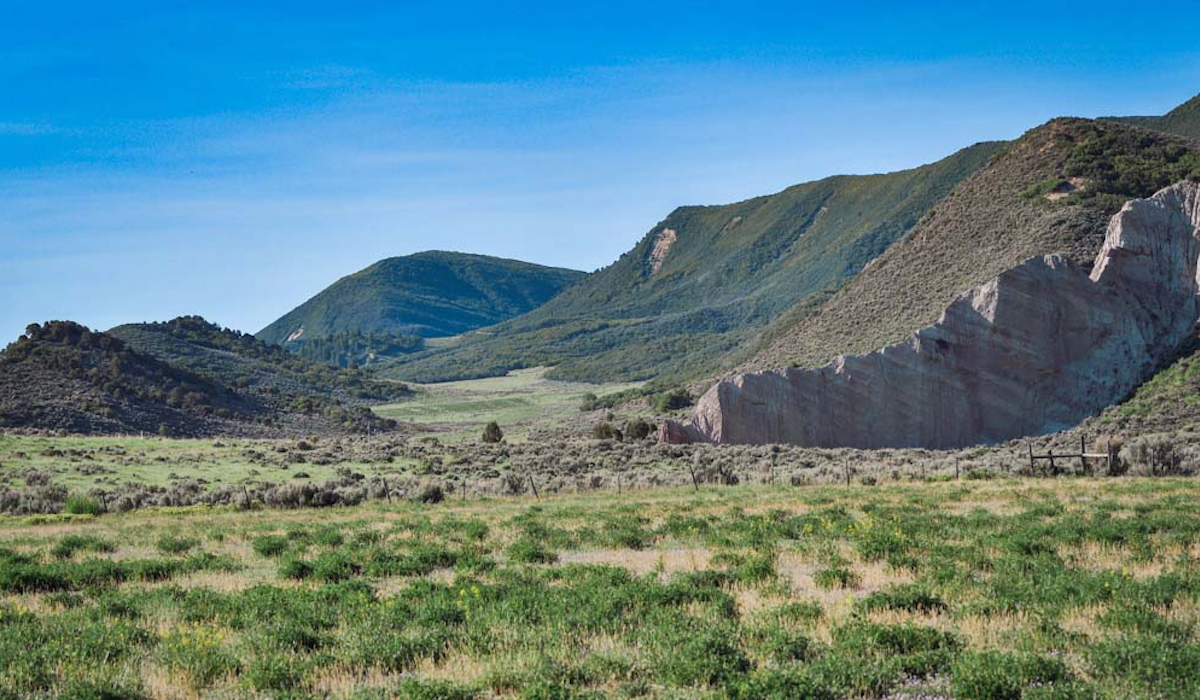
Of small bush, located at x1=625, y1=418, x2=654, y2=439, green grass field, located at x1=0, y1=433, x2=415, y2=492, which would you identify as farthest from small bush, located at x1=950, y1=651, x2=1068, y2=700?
small bush, located at x1=625, y1=418, x2=654, y2=439

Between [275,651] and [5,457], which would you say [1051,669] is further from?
[5,457]

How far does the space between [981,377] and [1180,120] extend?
276 feet

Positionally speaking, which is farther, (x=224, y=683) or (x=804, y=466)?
(x=804, y=466)

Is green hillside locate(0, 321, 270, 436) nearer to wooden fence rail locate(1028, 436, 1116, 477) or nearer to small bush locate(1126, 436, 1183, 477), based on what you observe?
wooden fence rail locate(1028, 436, 1116, 477)

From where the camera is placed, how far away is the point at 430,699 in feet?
27.5

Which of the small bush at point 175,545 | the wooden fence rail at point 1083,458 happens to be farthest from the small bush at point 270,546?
the wooden fence rail at point 1083,458

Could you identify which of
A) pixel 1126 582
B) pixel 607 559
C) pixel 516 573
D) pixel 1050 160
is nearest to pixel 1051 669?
pixel 1126 582

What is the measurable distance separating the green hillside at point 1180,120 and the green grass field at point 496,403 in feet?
226

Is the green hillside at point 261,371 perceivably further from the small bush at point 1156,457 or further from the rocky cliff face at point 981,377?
the small bush at point 1156,457

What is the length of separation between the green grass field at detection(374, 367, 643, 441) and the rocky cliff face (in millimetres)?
33995

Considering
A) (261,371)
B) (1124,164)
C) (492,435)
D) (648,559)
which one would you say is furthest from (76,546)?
(261,371)

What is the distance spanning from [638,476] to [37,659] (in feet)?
94.3

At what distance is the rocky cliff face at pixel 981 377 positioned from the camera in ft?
159

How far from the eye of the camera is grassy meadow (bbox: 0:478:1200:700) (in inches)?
343
